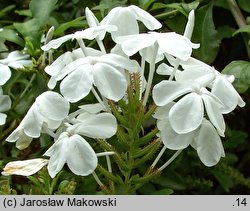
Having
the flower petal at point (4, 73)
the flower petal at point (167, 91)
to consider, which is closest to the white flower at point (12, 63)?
the flower petal at point (4, 73)

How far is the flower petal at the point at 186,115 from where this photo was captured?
0.91 m

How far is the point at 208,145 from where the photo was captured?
951 mm

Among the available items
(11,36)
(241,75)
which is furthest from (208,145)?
(11,36)

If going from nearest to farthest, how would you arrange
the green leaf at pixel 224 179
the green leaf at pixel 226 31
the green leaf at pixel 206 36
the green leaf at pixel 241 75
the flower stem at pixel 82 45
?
the flower stem at pixel 82 45 < the green leaf at pixel 241 75 < the green leaf at pixel 206 36 < the green leaf at pixel 226 31 < the green leaf at pixel 224 179

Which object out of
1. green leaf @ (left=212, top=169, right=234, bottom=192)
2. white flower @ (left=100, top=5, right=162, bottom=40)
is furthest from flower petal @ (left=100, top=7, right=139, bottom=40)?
green leaf @ (left=212, top=169, right=234, bottom=192)

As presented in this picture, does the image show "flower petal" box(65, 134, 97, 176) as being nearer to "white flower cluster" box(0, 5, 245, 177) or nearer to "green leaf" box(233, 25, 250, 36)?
"white flower cluster" box(0, 5, 245, 177)

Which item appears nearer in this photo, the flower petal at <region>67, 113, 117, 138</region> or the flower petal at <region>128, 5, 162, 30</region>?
the flower petal at <region>67, 113, 117, 138</region>

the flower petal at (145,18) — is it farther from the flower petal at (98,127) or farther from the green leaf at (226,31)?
the green leaf at (226,31)

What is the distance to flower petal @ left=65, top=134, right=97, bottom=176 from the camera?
3.00ft

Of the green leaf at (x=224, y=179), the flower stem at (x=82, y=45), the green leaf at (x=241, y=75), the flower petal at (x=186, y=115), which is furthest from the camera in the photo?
the green leaf at (x=224, y=179)

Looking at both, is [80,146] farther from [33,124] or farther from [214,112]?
[214,112]

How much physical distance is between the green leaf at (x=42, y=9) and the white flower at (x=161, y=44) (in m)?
0.38

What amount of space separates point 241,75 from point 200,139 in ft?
0.89
